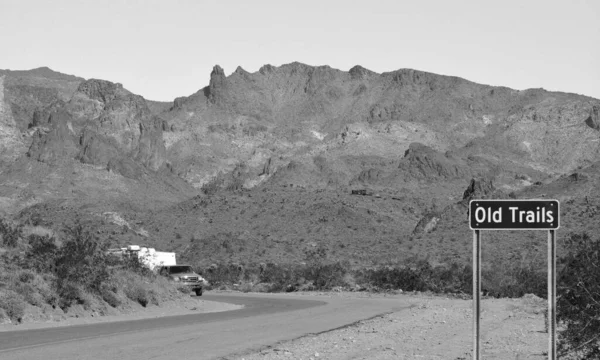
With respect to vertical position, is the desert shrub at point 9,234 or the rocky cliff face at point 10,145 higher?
the rocky cliff face at point 10,145

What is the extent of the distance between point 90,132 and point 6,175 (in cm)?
3057

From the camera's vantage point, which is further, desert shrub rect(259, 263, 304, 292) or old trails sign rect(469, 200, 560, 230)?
desert shrub rect(259, 263, 304, 292)

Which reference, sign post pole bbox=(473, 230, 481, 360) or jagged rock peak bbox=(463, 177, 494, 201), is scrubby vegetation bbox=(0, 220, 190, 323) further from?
jagged rock peak bbox=(463, 177, 494, 201)

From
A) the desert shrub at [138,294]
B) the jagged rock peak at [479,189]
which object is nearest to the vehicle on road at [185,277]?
the desert shrub at [138,294]

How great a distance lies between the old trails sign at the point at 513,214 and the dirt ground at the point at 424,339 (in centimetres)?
706

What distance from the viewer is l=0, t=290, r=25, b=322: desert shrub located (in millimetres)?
24375

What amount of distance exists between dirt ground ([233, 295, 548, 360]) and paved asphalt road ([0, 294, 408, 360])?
88 cm

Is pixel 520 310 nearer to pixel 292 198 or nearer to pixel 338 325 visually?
pixel 338 325

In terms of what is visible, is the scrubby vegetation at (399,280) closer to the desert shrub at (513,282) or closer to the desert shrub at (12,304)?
the desert shrub at (513,282)

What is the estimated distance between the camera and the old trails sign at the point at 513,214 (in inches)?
432

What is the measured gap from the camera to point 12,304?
24.5m

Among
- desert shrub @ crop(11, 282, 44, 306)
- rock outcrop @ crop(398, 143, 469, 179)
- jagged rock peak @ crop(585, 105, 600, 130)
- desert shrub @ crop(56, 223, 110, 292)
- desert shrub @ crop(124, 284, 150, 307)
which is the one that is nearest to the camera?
desert shrub @ crop(11, 282, 44, 306)

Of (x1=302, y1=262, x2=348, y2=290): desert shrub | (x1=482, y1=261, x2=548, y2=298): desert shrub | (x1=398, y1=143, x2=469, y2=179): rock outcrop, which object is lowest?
(x1=302, y1=262, x2=348, y2=290): desert shrub

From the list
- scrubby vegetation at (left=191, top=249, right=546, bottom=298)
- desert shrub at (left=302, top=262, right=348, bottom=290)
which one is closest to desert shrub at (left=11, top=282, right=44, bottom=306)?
scrubby vegetation at (left=191, top=249, right=546, bottom=298)
